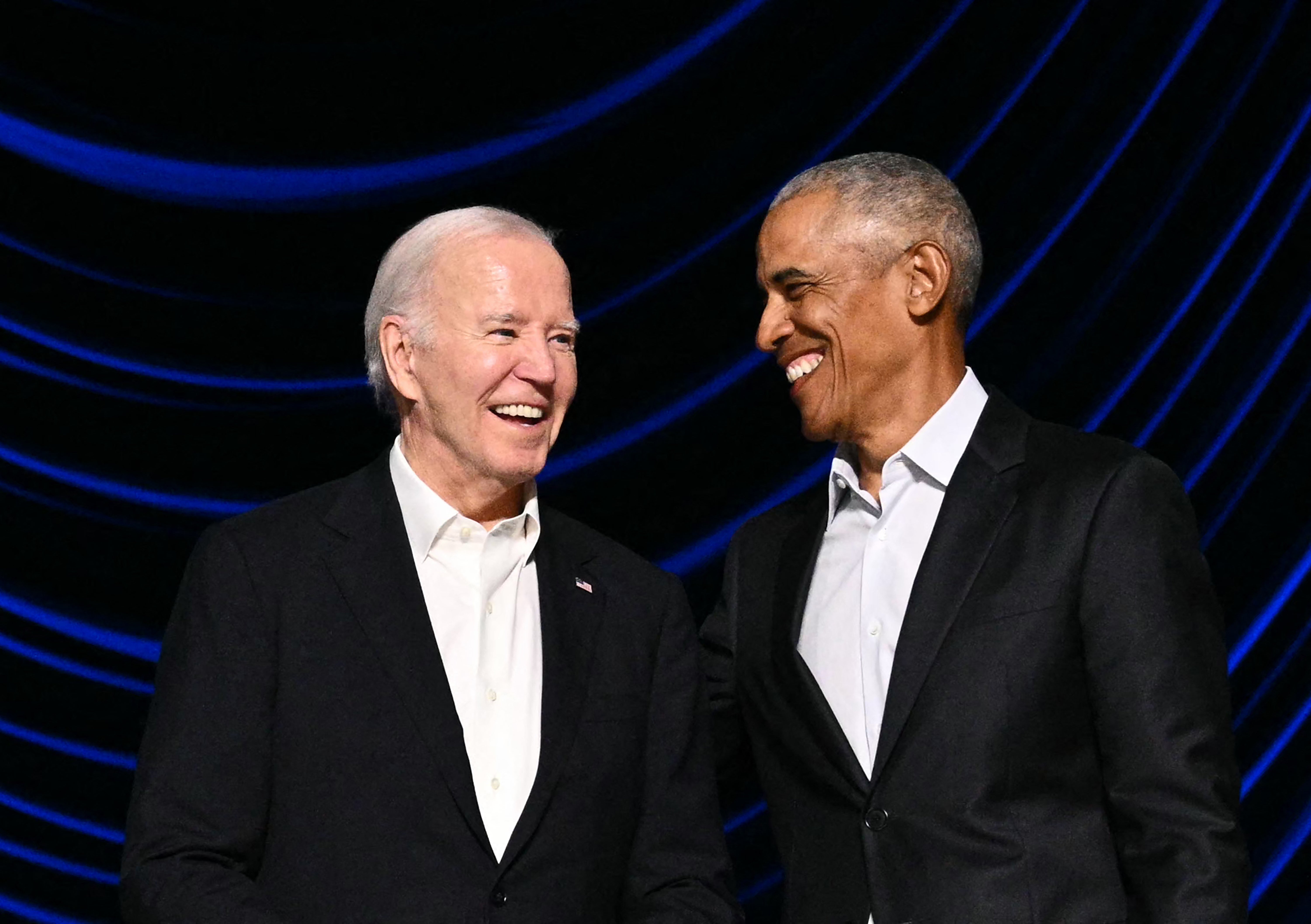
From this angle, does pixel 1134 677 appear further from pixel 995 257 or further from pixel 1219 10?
pixel 1219 10

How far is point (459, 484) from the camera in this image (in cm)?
240

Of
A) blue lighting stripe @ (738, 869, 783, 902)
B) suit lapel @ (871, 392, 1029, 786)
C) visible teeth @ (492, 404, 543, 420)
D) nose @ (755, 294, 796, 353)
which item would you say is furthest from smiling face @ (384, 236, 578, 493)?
blue lighting stripe @ (738, 869, 783, 902)

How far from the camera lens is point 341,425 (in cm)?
338

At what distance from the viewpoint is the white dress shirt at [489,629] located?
2.24 meters

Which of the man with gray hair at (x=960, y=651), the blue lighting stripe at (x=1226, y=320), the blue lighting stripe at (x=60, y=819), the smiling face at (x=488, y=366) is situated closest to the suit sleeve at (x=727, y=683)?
the man with gray hair at (x=960, y=651)

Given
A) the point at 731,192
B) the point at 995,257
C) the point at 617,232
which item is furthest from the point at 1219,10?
the point at 617,232

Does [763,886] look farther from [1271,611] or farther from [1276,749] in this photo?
[1271,611]

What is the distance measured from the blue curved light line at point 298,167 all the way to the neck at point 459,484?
3.59 feet

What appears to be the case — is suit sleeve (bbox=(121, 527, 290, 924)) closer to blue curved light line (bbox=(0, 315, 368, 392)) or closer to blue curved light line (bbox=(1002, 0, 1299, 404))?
blue curved light line (bbox=(0, 315, 368, 392))

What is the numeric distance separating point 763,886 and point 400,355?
1503 millimetres

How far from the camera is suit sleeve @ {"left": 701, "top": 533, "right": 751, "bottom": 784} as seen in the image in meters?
2.59

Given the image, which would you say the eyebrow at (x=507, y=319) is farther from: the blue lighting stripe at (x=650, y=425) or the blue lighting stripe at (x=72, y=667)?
the blue lighting stripe at (x=72, y=667)

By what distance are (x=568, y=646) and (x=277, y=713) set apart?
0.42 meters

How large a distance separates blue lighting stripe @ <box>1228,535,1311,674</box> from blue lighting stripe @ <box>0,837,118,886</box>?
2183 mm
